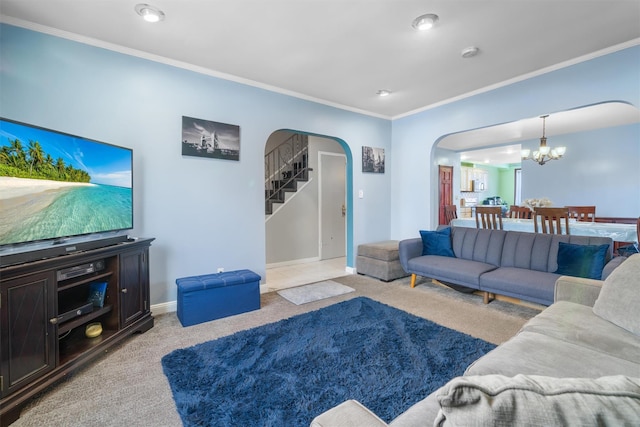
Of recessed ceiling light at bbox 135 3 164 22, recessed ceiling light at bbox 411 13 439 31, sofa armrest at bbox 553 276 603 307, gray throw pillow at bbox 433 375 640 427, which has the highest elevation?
recessed ceiling light at bbox 411 13 439 31

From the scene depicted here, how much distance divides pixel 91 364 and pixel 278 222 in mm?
3531

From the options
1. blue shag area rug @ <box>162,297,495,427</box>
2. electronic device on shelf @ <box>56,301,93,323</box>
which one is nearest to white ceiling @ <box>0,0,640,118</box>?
electronic device on shelf @ <box>56,301,93,323</box>

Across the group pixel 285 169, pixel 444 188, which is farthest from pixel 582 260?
pixel 444 188

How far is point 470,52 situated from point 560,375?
2.94m

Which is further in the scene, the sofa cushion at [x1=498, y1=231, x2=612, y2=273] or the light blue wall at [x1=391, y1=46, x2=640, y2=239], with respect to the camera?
the sofa cushion at [x1=498, y1=231, x2=612, y2=273]

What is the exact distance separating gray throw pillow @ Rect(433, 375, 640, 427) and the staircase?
5033 mm

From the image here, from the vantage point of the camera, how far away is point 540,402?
1.61 feet

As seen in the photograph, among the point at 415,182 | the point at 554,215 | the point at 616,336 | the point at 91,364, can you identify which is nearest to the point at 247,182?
the point at 91,364

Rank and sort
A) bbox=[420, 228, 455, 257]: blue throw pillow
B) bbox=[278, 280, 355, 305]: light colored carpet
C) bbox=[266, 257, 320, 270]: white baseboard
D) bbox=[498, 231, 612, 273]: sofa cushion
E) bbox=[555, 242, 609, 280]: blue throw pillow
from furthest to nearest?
bbox=[266, 257, 320, 270]: white baseboard → bbox=[420, 228, 455, 257]: blue throw pillow → bbox=[278, 280, 355, 305]: light colored carpet → bbox=[498, 231, 612, 273]: sofa cushion → bbox=[555, 242, 609, 280]: blue throw pillow

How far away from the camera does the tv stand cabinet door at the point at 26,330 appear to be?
5.14 ft

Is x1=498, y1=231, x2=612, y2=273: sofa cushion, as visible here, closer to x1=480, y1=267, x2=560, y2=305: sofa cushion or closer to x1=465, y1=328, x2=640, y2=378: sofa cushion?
x1=480, y1=267, x2=560, y2=305: sofa cushion

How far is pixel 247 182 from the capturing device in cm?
364

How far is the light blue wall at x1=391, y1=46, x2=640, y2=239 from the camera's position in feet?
9.62

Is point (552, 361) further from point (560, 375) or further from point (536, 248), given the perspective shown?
point (536, 248)
